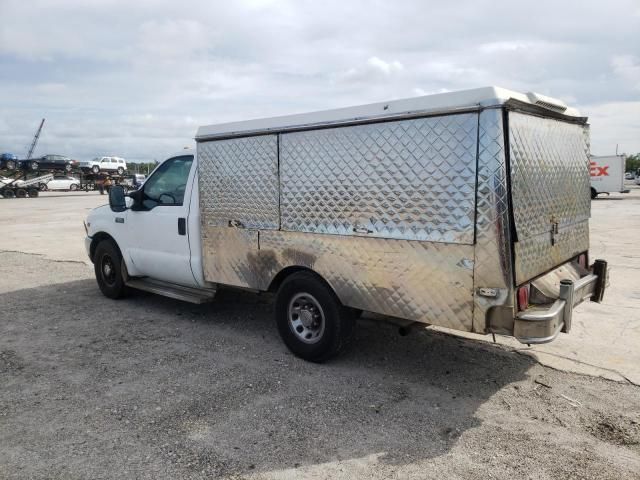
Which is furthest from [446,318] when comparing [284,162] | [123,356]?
[123,356]

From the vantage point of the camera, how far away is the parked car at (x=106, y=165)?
48.2 metres

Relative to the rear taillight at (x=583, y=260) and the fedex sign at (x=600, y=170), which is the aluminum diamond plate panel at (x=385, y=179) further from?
the fedex sign at (x=600, y=170)

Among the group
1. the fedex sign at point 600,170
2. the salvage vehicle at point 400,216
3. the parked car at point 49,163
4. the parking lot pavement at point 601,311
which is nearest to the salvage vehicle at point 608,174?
the fedex sign at point 600,170

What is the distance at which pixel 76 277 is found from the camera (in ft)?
29.3

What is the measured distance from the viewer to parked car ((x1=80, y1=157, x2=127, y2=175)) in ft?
158

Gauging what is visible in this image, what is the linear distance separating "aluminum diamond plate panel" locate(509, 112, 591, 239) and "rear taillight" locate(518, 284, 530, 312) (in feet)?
1.36

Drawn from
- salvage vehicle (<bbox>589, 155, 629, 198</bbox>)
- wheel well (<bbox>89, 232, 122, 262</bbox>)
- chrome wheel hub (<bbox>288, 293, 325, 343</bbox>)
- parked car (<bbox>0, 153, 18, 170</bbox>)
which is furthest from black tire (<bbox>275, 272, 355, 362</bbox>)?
parked car (<bbox>0, 153, 18, 170</bbox>)

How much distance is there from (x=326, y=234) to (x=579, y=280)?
240cm

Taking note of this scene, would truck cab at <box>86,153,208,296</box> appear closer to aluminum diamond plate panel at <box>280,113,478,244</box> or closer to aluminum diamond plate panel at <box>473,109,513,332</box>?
aluminum diamond plate panel at <box>280,113,478,244</box>

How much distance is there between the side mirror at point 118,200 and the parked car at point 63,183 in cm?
4318

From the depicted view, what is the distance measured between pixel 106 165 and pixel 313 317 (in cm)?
5206

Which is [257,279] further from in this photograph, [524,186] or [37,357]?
[524,186]

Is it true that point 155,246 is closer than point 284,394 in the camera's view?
No

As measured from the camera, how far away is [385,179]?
4.09 m
